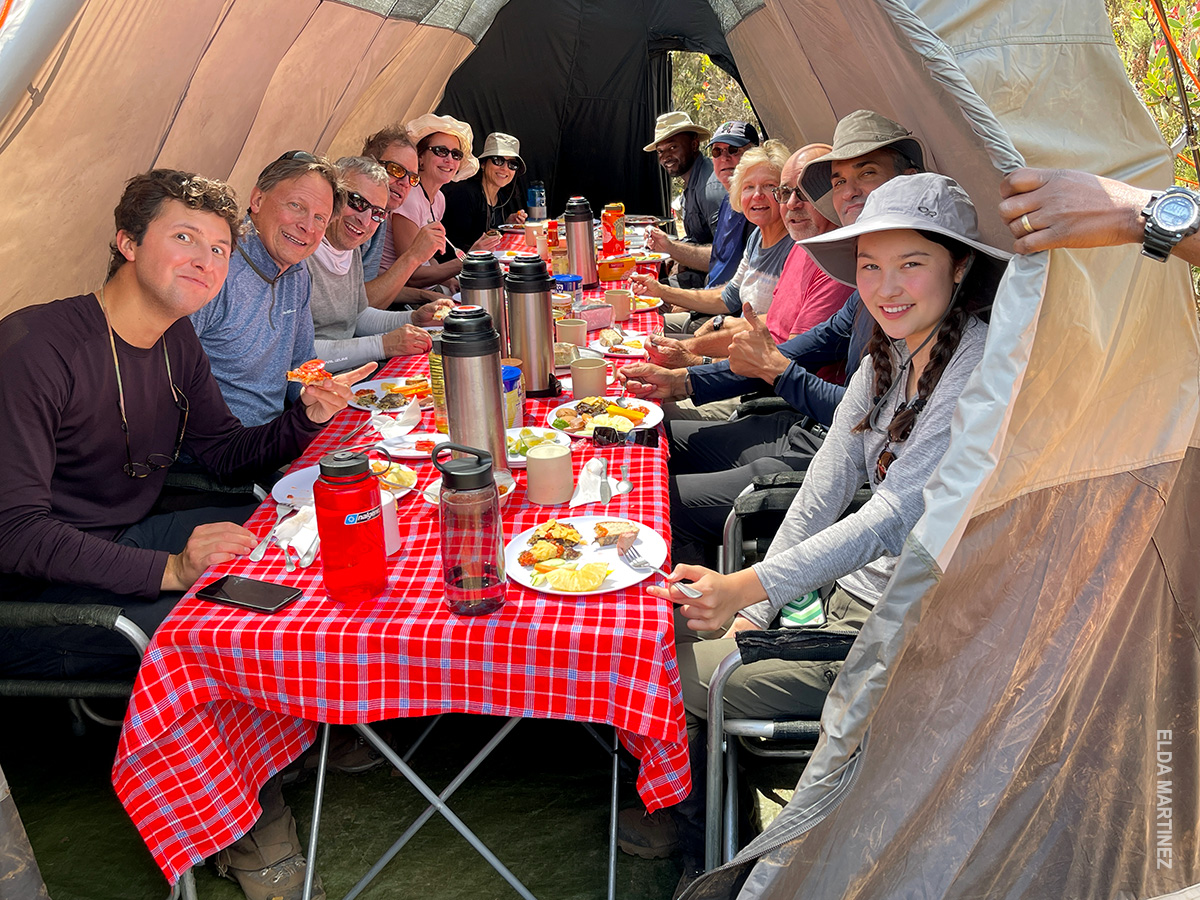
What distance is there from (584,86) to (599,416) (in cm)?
837

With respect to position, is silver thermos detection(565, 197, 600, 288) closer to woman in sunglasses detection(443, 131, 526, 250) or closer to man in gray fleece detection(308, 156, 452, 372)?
man in gray fleece detection(308, 156, 452, 372)

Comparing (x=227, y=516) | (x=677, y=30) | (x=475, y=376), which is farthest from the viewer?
(x=677, y=30)

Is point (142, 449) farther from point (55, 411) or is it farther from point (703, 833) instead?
point (703, 833)

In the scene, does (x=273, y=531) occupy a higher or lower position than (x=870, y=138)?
lower

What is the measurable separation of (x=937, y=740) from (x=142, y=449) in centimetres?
222

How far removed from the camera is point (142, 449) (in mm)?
2521

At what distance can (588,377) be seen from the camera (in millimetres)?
2988

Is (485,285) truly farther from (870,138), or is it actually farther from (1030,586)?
(1030,586)

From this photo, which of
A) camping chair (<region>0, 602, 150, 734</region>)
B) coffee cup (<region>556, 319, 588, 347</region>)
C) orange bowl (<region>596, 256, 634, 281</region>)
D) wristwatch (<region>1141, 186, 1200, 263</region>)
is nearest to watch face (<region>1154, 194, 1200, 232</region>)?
wristwatch (<region>1141, 186, 1200, 263</region>)

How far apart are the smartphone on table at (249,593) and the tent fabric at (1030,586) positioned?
1030 mm

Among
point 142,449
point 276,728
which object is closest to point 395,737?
point 276,728

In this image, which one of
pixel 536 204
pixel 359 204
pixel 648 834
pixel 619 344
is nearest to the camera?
pixel 648 834

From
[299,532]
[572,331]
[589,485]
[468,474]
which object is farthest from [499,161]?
[468,474]

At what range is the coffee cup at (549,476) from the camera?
2182mm
